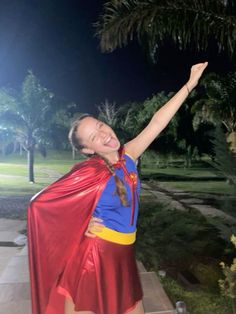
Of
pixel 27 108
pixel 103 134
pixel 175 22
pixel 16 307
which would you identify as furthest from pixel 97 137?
pixel 27 108

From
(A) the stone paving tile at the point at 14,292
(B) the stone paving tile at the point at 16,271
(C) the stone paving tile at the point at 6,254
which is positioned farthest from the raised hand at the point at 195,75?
(C) the stone paving tile at the point at 6,254

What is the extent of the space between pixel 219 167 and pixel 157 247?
2.42m

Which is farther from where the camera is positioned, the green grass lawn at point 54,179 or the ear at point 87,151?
the green grass lawn at point 54,179

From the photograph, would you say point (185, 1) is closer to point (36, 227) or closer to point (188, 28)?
point (188, 28)

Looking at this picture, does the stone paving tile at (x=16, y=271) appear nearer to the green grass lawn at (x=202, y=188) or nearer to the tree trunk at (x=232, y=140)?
the tree trunk at (x=232, y=140)

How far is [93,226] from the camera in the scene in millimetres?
1861

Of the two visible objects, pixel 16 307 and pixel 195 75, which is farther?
pixel 16 307

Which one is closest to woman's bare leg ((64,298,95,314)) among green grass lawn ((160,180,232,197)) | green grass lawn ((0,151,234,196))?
green grass lawn ((0,151,234,196))

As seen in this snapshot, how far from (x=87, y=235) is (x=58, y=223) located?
5.8 inches

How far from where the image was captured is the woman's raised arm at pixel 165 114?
2.00 m

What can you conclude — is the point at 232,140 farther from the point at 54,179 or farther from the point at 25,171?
the point at 25,171

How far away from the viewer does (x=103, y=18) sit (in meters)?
5.21

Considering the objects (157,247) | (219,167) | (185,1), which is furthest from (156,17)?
(157,247)

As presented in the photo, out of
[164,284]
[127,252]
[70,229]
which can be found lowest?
[164,284]
